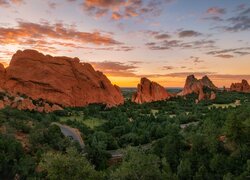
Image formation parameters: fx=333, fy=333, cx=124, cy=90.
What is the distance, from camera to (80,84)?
5487 inches

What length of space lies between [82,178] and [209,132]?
33982 mm

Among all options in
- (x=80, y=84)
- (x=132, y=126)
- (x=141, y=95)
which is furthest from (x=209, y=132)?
(x=141, y=95)

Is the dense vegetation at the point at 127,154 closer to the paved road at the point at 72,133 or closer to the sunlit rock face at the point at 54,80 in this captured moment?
the paved road at the point at 72,133

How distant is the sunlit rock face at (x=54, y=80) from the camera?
124938 mm

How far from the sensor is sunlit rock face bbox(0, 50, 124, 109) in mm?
124938

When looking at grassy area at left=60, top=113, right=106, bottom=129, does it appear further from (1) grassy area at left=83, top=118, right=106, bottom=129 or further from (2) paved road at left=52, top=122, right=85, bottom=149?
(2) paved road at left=52, top=122, right=85, bottom=149

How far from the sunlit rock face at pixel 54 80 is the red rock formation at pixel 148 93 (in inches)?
638

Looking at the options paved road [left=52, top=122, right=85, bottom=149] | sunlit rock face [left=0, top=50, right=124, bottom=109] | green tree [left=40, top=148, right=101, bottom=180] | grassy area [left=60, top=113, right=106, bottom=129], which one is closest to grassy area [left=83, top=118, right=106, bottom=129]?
grassy area [left=60, top=113, right=106, bottom=129]

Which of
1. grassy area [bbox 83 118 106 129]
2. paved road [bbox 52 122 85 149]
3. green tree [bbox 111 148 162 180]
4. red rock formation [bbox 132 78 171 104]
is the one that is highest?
red rock formation [bbox 132 78 171 104]

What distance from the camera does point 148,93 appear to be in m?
162

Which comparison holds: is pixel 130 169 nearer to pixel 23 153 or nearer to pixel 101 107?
pixel 23 153

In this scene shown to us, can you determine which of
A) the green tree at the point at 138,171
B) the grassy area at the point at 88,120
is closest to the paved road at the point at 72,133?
the grassy area at the point at 88,120

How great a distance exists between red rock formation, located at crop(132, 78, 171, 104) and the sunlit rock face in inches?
638

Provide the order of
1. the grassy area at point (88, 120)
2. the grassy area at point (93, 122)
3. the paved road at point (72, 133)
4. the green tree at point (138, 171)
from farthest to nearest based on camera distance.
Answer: the grassy area at point (88, 120) → the grassy area at point (93, 122) → the paved road at point (72, 133) → the green tree at point (138, 171)
